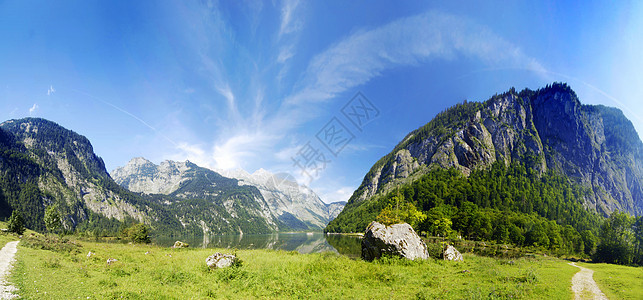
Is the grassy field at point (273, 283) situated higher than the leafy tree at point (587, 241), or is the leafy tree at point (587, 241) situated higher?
the grassy field at point (273, 283)

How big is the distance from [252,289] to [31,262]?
69.5ft

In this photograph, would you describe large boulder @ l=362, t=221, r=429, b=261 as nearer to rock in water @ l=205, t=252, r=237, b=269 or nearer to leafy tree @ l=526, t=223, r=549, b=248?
rock in water @ l=205, t=252, r=237, b=269

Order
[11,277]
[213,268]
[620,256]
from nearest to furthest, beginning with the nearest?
[11,277] → [213,268] → [620,256]

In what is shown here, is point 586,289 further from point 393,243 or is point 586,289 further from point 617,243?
point 617,243

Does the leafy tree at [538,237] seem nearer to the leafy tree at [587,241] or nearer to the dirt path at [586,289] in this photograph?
the leafy tree at [587,241]

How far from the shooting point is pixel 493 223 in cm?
10306

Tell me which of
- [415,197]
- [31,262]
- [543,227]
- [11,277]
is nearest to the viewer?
[11,277]

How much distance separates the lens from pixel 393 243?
3447 centimetres

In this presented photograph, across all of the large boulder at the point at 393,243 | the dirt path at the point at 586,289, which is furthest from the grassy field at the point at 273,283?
the large boulder at the point at 393,243

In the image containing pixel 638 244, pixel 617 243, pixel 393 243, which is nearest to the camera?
pixel 393 243

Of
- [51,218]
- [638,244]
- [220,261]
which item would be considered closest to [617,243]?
[638,244]

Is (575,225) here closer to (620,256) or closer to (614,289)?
(620,256)

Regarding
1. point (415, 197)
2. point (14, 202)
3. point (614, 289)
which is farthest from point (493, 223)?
point (14, 202)

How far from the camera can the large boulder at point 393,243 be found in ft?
111
